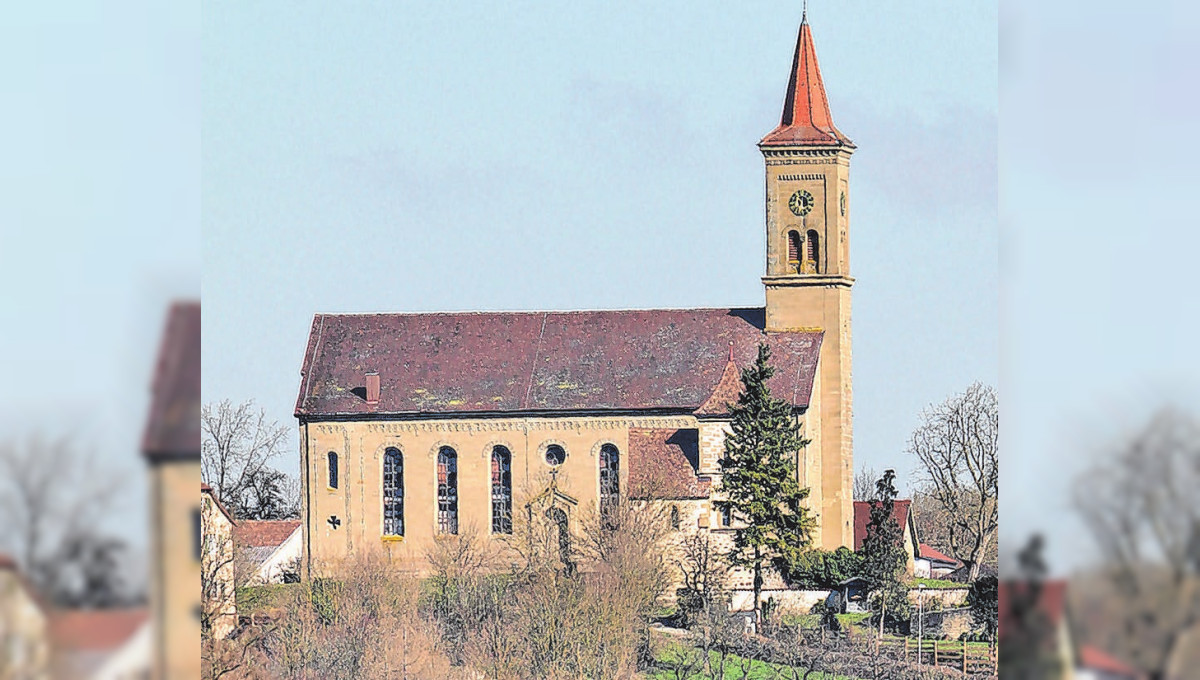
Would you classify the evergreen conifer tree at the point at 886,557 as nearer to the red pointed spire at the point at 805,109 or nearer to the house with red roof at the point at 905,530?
the house with red roof at the point at 905,530

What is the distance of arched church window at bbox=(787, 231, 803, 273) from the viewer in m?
46.5

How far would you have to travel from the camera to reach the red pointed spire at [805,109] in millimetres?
47625

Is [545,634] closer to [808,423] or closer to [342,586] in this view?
[342,586]

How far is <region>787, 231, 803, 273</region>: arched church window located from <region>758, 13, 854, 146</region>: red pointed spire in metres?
2.34

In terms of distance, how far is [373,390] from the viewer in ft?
155

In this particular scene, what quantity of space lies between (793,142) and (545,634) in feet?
63.2
